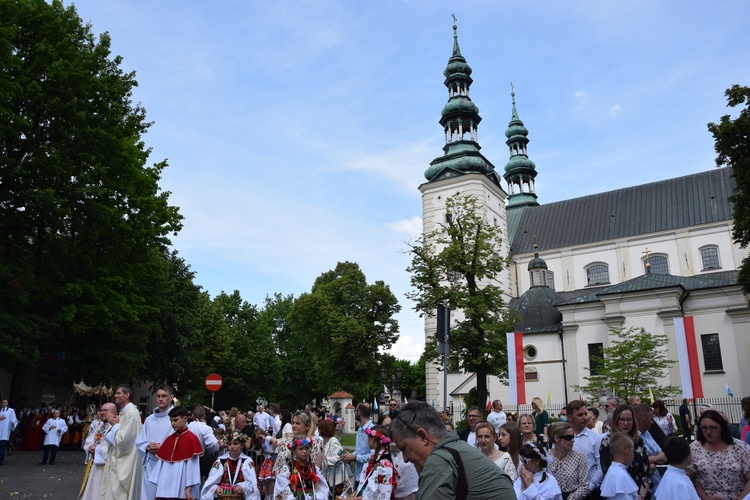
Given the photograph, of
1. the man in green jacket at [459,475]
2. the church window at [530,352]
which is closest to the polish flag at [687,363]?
the church window at [530,352]

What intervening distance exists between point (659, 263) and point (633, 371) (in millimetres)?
17729

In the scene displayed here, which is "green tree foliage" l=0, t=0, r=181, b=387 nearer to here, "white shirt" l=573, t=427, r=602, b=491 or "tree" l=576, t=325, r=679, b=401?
"white shirt" l=573, t=427, r=602, b=491

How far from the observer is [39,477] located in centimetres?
1523

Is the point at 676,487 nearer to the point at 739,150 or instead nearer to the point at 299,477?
the point at 299,477

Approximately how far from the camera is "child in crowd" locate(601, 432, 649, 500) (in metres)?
5.50

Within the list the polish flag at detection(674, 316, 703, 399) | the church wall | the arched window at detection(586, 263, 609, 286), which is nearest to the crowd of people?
the polish flag at detection(674, 316, 703, 399)

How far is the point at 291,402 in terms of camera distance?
60.4 metres

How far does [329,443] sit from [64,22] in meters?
20.9

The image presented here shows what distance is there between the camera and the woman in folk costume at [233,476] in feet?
22.4

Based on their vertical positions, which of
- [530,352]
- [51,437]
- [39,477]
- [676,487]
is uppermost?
[530,352]

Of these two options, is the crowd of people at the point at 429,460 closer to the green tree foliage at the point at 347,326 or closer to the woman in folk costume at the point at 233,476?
the woman in folk costume at the point at 233,476

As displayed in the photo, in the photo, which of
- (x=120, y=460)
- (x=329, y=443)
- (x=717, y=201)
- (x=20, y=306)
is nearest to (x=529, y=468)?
Result: (x=329, y=443)

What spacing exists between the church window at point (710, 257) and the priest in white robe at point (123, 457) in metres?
43.8

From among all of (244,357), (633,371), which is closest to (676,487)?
(633,371)
